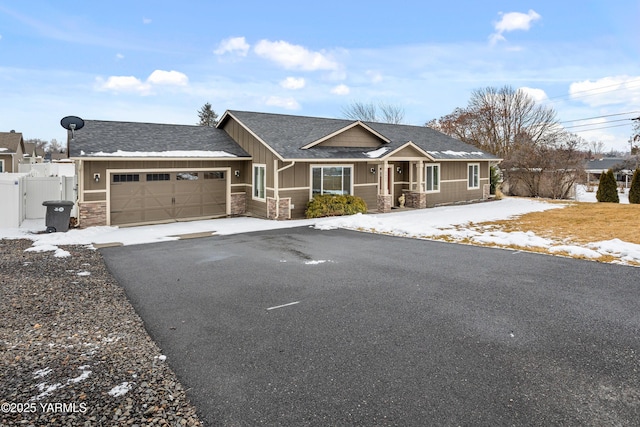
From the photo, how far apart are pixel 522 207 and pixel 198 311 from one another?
19268mm

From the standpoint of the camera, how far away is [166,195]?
51.6 feet

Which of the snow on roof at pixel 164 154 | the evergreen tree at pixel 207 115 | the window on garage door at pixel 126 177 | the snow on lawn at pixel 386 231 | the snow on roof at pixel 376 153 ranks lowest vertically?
the snow on lawn at pixel 386 231

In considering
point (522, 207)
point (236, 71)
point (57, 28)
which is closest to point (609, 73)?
point (522, 207)

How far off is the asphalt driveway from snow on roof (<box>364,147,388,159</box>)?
9897 millimetres

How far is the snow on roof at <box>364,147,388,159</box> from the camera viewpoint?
712 inches

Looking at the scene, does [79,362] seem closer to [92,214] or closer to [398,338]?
[398,338]

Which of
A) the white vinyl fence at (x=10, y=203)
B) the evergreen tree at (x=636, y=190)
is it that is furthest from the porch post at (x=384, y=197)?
the evergreen tree at (x=636, y=190)

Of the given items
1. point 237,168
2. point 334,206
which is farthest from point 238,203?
point 334,206

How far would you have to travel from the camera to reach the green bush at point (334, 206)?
16547mm

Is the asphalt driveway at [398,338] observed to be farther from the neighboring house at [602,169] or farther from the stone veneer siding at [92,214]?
the neighboring house at [602,169]

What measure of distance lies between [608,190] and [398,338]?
2539cm

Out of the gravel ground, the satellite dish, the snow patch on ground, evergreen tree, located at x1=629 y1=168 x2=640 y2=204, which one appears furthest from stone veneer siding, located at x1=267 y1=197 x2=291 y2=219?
evergreen tree, located at x1=629 y1=168 x2=640 y2=204

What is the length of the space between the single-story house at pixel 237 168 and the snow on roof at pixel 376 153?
0.16 ft

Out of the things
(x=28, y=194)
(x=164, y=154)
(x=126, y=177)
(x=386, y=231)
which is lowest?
(x=386, y=231)
